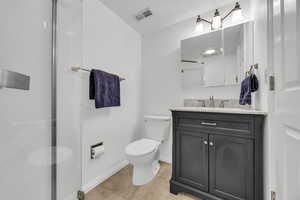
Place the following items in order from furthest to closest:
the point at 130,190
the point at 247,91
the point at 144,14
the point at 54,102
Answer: the point at 144,14, the point at 130,190, the point at 247,91, the point at 54,102

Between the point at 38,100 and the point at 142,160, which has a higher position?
the point at 38,100

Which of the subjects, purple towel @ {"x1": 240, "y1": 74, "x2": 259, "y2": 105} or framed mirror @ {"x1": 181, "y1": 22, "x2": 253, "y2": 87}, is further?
framed mirror @ {"x1": 181, "y1": 22, "x2": 253, "y2": 87}

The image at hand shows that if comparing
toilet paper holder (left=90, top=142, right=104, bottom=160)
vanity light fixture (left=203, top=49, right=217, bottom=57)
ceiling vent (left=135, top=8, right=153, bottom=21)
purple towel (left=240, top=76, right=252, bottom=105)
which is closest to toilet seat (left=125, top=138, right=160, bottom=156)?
toilet paper holder (left=90, top=142, right=104, bottom=160)

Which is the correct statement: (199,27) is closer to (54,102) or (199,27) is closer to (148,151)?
(148,151)

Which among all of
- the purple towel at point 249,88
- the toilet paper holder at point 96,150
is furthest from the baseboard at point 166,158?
the purple towel at point 249,88

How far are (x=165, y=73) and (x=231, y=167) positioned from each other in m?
1.49

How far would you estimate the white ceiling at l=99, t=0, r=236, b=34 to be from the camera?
1.58 m

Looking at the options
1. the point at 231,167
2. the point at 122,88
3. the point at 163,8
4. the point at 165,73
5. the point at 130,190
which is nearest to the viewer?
the point at 231,167

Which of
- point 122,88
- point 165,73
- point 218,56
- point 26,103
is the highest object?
point 218,56

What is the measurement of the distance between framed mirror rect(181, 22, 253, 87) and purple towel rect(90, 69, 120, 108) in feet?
3.40

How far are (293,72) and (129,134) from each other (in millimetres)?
1915

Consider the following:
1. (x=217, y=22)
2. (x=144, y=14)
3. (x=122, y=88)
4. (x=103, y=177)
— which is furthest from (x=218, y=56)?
(x=103, y=177)

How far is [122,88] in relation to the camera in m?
1.97

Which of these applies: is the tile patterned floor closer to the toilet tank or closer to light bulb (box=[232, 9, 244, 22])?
the toilet tank
